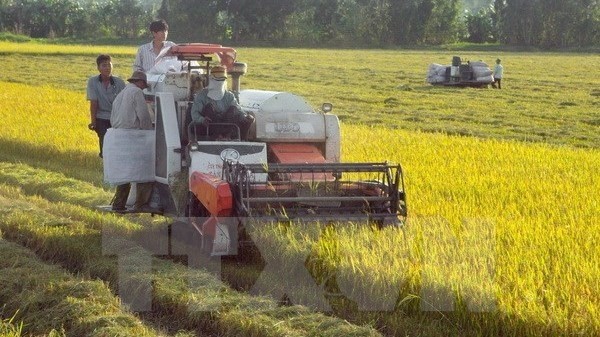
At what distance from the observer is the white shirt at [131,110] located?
30.6ft

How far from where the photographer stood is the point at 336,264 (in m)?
7.12

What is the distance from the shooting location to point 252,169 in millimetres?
7844

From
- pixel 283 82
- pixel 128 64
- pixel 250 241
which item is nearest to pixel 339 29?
pixel 128 64

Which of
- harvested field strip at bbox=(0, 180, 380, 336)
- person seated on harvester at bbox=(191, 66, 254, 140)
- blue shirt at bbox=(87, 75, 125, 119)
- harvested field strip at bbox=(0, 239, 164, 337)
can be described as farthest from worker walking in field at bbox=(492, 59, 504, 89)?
harvested field strip at bbox=(0, 239, 164, 337)

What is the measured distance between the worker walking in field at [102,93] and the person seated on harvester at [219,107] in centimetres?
309

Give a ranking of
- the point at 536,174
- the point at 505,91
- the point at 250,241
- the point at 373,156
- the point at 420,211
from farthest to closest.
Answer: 1. the point at 505,91
2. the point at 373,156
3. the point at 536,174
4. the point at 420,211
5. the point at 250,241

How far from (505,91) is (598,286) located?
89.3 ft

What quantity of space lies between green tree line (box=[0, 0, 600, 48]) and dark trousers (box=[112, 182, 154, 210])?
218ft

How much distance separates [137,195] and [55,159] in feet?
18.6

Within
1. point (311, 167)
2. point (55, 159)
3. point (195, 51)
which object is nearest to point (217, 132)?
point (195, 51)

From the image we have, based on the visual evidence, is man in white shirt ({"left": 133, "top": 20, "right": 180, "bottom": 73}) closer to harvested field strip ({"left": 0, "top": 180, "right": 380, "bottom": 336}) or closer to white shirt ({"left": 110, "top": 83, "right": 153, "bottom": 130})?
white shirt ({"left": 110, "top": 83, "right": 153, "bottom": 130})

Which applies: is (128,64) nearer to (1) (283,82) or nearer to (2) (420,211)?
(1) (283,82)

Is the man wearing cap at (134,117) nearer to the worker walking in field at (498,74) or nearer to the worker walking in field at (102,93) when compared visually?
the worker walking in field at (102,93)

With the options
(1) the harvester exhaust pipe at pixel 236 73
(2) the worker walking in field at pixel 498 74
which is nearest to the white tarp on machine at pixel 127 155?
(1) the harvester exhaust pipe at pixel 236 73
